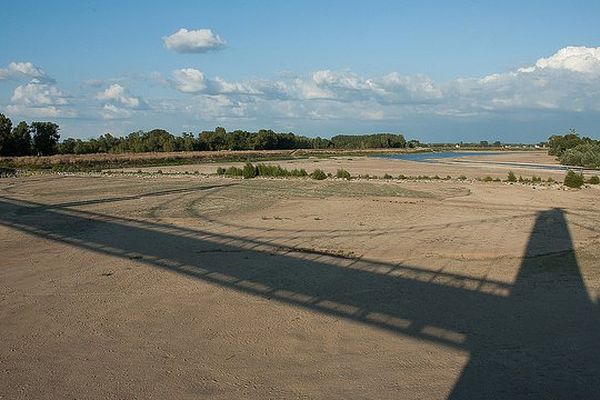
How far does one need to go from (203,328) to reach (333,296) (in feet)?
7.05

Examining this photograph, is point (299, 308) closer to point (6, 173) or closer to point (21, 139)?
point (6, 173)

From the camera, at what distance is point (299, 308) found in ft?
24.0

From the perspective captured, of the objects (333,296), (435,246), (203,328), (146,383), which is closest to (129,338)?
(203,328)

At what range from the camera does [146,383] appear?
16.4 feet

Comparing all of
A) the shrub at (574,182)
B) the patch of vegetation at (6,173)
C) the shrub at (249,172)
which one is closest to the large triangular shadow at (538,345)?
the shrub at (574,182)

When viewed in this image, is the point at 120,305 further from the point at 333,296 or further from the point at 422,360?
the point at 422,360

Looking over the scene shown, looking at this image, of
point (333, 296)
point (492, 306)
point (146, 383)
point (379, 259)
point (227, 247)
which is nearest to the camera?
point (146, 383)

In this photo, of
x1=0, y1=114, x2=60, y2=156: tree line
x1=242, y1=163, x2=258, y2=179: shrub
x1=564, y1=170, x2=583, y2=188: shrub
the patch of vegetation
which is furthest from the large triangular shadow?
x1=0, y1=114, x2=60, y2=156: tree line

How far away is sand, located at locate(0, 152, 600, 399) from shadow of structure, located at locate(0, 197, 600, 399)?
1.2 inches

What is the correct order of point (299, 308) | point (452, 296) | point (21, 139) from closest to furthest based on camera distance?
point (299, 308), point (452, 296), point (21, 139)

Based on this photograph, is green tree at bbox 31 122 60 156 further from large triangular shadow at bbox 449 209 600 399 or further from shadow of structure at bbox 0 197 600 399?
large triangular shadow at bbox 449 209 600 399

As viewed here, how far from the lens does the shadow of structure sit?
5191mm

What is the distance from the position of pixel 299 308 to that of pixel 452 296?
230 centimetres

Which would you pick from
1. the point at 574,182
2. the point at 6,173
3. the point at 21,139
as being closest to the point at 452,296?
the point at 574,182
